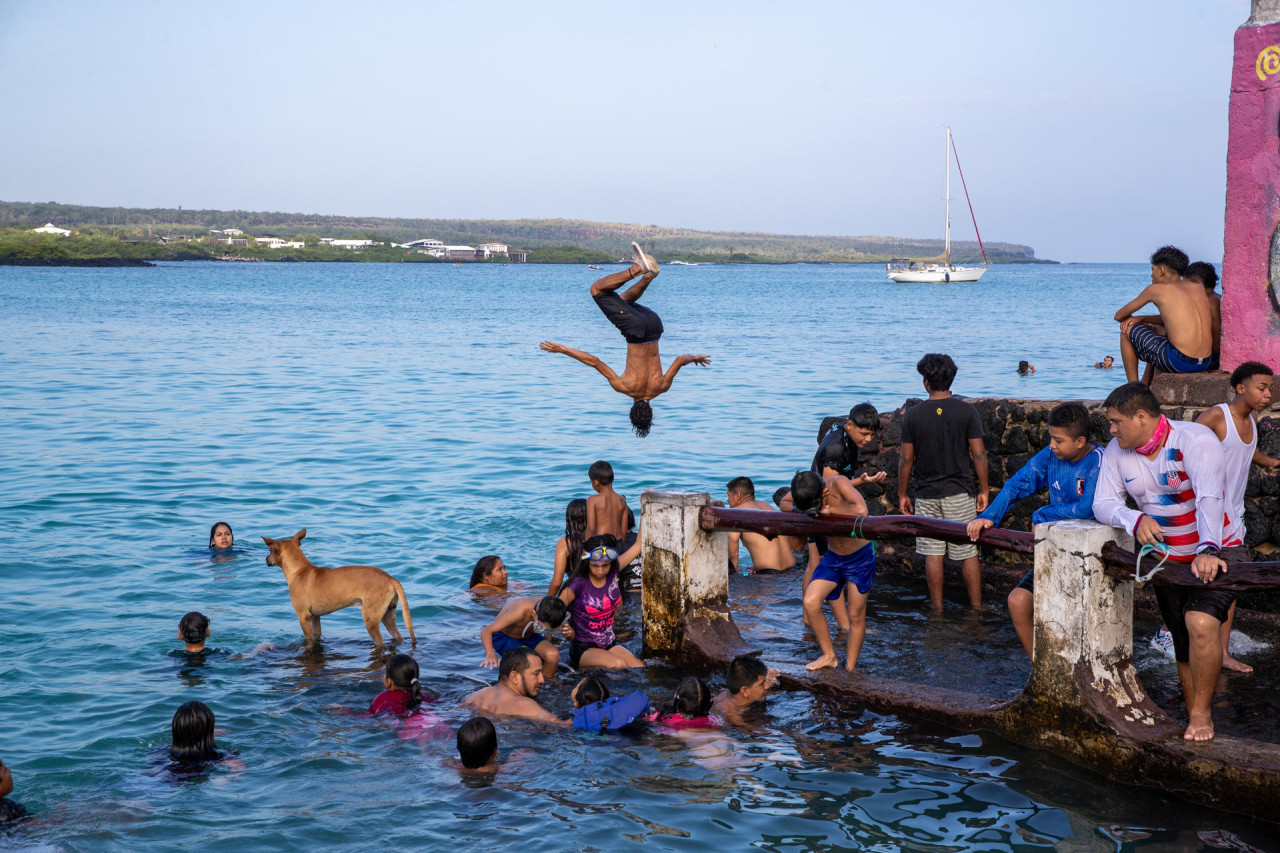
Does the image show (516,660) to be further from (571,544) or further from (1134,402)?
(1134,402)

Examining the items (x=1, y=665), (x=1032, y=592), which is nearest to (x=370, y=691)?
(x=1, y=665)

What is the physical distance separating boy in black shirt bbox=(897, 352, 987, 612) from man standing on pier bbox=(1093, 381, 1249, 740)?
299 centimetres

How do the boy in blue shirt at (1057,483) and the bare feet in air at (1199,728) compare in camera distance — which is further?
the boy in blue shirt at (1057,483)

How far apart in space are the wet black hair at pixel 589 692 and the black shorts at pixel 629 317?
3.01 meters

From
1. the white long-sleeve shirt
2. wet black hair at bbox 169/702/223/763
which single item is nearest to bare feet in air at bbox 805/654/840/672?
the white long-sleeve shirt

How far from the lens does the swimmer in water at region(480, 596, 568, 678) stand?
9.08m

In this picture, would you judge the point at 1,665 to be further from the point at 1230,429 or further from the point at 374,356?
the point at 374,356

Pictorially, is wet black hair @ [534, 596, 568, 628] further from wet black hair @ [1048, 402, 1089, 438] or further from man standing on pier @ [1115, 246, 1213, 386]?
man standing on pier @ [1115, 246, 1213, 386]

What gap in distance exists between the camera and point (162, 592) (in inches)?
503

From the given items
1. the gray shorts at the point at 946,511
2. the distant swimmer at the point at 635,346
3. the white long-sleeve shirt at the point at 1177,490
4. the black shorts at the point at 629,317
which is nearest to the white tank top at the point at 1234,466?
the white long-sleeve shirt at the point at 1177,490

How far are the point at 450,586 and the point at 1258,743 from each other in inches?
368

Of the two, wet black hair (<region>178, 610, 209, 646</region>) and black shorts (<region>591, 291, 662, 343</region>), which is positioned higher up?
black shorts (<region>591, 291, 662, 343</region>)

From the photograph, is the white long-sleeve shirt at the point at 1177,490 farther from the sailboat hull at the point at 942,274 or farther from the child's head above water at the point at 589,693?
the sailboat hull at the point at 942,274

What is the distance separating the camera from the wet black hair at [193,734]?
7.65 m
